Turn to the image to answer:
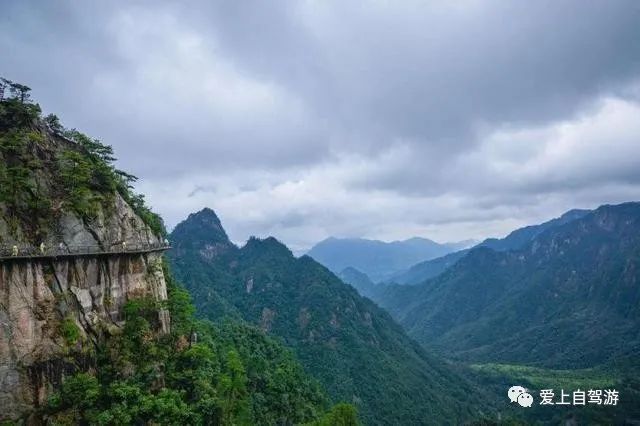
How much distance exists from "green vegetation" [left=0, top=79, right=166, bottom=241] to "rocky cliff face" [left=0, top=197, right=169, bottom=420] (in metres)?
1.45

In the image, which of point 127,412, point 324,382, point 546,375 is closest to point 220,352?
point 127,412

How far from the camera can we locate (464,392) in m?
153

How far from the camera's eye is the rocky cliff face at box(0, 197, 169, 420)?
31.7m

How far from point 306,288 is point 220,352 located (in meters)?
103

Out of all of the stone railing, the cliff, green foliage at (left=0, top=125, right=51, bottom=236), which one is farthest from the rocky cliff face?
green foliage at (left=0, top=125, right=51, bottom=236)

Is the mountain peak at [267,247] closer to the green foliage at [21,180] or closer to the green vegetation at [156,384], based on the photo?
the green vegetation at [156,384]

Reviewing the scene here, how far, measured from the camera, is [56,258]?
35.3m

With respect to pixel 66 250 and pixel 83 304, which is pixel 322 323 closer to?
pixel 83 304

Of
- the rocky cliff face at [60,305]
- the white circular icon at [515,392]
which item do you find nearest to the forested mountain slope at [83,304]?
the rocky cliff face at [60,305]

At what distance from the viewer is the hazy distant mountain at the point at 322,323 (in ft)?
406

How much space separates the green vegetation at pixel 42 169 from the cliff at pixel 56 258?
76mm

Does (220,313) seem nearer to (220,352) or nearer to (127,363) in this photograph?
(220,352)

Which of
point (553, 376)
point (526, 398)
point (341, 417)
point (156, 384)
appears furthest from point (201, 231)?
point (156, 384)

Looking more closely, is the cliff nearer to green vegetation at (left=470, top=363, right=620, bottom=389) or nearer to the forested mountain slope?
the forested mountain slope
